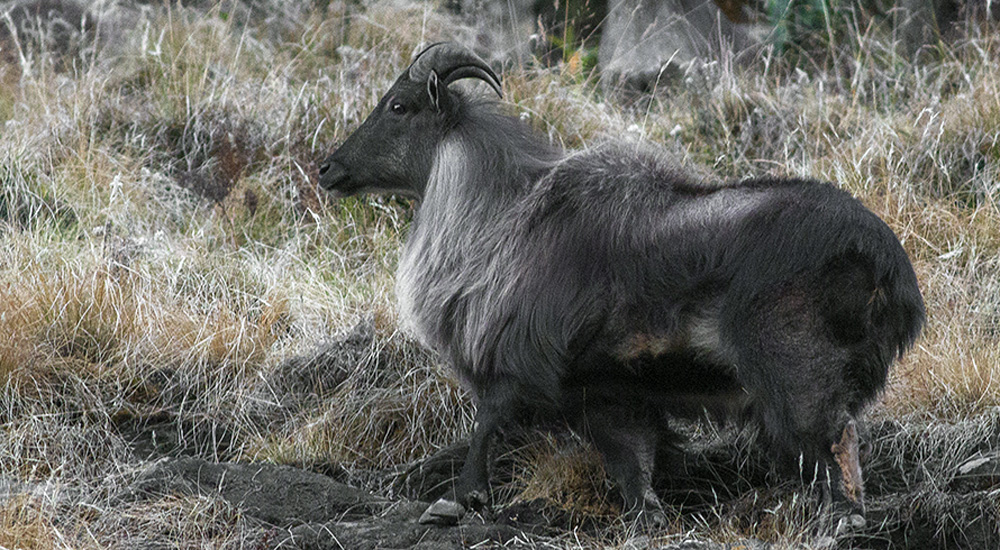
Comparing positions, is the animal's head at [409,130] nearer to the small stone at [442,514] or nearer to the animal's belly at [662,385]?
the animal's belly at [662,385]

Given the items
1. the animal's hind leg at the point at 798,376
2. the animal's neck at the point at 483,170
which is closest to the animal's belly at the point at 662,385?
the animal's hind leg at the point at 798,376

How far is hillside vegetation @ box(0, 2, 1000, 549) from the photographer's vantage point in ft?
17.5

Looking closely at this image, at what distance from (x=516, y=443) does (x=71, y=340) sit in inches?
97.1

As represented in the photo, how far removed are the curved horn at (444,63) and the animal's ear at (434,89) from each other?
6cm

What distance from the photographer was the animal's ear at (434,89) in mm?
5520

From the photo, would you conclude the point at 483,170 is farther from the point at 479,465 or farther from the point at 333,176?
the point at 479,465

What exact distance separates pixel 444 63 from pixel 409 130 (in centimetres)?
36

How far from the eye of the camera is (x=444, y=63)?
5.61m

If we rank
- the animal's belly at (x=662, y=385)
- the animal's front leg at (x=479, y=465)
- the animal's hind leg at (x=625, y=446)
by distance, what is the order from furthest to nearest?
the animal's hind leg at (x=625, y=446) < the animal's front leg at (x=479, y=465) < the animal's belly at (x=662, y=385)

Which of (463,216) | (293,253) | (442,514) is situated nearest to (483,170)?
(463,216)

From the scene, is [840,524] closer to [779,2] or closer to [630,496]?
[630,496]

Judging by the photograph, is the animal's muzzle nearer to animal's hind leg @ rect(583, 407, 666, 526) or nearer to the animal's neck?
the animal's neck

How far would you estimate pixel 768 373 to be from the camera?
14.4 feet

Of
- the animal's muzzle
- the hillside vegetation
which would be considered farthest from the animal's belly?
the animal's muzzle
